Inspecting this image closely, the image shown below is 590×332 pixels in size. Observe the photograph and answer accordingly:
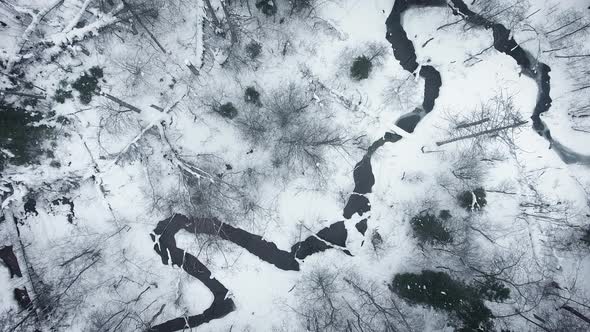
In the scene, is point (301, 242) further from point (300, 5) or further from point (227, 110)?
point (300, 5)

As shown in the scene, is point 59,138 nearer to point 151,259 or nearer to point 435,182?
point 151,259

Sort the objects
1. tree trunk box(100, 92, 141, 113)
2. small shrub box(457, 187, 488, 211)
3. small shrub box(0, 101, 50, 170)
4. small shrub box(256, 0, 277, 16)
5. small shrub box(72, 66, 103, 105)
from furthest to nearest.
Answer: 1. small shrub box(457, 187, 488, 211)
2. small shrub box(256, 0, 277, 16)
3. small shrub box(72, 66, 103, 105)
4. tree trunk box(100, 92, 141, 113)
5. small shrub box(0, 101, 50, 170)

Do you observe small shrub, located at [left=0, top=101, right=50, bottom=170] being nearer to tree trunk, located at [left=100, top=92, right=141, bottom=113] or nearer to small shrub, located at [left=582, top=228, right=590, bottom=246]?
tree trunk, located at [left=100, top=92, right=141, bottom=113]

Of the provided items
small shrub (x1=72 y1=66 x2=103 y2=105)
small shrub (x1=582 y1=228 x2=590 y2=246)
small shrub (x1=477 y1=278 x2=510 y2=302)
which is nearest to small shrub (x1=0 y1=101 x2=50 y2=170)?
small shrub (x1=72 y1=66 x2=103 y2=105)

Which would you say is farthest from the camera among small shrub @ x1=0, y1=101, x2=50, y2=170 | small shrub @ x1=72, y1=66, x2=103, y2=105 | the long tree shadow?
the long tree shadow

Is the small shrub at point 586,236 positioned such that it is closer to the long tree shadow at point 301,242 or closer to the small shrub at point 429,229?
the small shrub at point 429,229

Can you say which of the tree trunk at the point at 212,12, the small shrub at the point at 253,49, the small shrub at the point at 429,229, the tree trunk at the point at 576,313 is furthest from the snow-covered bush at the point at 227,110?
the tree trunk at the point at 576,313
